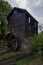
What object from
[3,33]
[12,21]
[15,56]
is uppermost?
[12,21]

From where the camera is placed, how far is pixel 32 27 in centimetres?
4822

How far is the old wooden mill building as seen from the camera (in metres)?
45.0

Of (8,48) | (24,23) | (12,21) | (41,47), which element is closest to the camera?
(41,47)

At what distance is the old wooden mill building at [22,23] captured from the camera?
1773 inches

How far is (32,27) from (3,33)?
1006 centimetres

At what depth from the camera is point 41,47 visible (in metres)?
33.8

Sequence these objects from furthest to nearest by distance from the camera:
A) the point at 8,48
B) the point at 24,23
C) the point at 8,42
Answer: the point at 24,23 < the point at 8,42 < the point at 8,48

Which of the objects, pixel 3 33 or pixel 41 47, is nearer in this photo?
pixel 41 47

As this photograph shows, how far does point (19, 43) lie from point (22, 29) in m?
3.47

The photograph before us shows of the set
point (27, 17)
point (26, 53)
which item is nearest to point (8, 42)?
point (26, 53)

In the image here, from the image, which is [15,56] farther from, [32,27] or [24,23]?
[32,27]

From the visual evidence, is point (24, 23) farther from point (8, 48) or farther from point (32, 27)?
point (8, 48)

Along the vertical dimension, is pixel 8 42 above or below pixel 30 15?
below

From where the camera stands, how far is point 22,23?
148 feet
